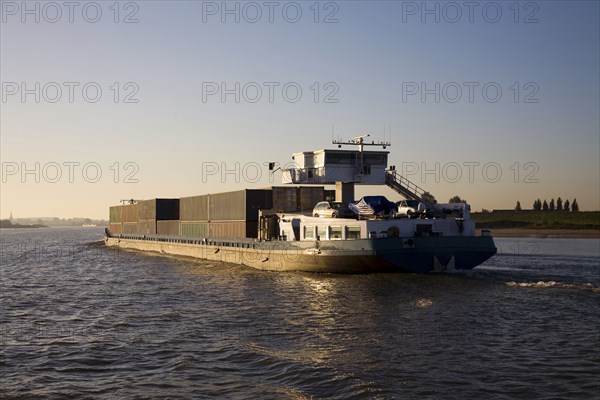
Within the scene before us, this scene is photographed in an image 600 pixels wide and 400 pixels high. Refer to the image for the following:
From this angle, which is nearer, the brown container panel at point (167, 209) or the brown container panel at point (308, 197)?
the brown container panel at point (308, 197)

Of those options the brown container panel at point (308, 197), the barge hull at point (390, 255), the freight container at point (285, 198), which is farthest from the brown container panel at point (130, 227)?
the barge hull at point (390, 255)

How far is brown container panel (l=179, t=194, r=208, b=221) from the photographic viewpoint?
61625mm

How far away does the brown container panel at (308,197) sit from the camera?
4934cm

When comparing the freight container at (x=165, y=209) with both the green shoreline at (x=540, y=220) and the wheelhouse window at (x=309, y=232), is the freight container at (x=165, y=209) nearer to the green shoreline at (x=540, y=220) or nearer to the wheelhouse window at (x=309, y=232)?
the wheelhouse window at (x=309, y=232)

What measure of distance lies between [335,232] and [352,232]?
152 centimetres

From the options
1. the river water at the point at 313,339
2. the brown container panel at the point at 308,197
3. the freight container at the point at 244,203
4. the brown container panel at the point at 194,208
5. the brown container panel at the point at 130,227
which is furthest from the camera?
the brown container panel at the point at 130,227

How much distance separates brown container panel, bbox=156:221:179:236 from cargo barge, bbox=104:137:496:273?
957 mm

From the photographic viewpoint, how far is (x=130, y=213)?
311 feet

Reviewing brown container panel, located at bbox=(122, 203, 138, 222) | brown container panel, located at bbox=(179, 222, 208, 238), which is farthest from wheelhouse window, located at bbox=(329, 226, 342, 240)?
brown container panel, located at bbox=(122, 203, 138, 222)

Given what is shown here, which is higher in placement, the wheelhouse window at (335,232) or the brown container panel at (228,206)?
the brown container panel at (228,206)

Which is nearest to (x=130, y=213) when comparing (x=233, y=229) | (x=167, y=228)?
(x=167, y=228)

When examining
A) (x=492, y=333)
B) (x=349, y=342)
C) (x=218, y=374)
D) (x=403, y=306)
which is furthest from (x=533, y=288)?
(x=218, y=374)

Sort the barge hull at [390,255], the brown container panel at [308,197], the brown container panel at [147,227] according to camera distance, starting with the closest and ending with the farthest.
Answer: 1. the barge hull at [390,255]
2. the brown container panel at [308,197]
3. the brown container panel at [147,227]

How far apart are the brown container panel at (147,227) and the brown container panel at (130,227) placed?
3.85 m
